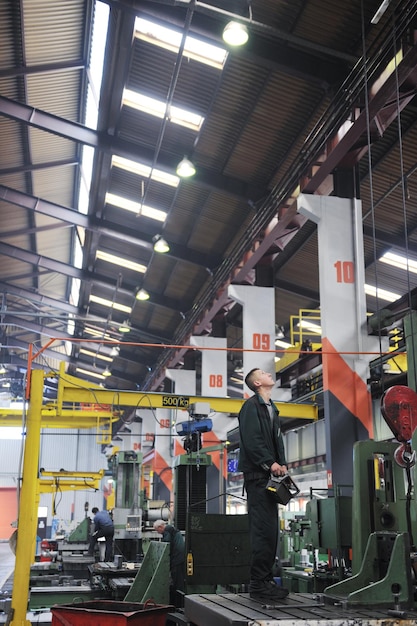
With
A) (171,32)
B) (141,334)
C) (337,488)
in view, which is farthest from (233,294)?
(141,334)

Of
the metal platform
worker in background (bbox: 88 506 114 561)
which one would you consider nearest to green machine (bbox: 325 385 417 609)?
the metal platform

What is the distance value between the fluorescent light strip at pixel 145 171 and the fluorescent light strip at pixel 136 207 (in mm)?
1199

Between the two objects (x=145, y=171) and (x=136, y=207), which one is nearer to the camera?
(x=145, y=171)

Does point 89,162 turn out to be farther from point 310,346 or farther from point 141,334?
point 141,334

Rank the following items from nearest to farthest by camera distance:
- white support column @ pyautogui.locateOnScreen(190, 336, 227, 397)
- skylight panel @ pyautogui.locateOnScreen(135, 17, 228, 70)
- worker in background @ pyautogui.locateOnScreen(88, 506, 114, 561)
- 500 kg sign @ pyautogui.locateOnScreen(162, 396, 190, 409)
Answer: skylight panel @ pyautogui.locateOnScreen(135, 17, 228, 70)
500 kg sign @ pyautogui.locateOnScreen(162, 396, 190, 409)
worker in background @ pyautogui.locateOnScreen(88, 506, 114, 561)
white support column @ pyautogui.locateOnScreen(190, 336, 227, 397)

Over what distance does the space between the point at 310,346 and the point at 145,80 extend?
585 centimetres

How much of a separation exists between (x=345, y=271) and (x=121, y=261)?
9706 millimetres

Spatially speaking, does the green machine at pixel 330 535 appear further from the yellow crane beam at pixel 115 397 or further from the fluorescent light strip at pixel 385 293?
the fluorescent light strip at pixel 385 293

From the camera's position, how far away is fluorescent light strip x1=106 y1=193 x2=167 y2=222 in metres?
15.3

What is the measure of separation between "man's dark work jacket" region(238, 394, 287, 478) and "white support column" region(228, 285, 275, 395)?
7.88 meters

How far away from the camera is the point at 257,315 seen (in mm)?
13523

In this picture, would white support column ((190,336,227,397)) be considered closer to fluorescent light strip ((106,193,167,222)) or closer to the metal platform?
fluorescent light strip ((106,193,167,222))

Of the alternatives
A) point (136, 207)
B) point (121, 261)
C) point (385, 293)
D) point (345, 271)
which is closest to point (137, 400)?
point (345, 271)

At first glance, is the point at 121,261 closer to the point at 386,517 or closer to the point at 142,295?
the point at 142,295
